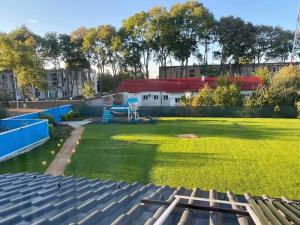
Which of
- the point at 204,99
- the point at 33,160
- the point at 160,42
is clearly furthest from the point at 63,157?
the point at 160,42

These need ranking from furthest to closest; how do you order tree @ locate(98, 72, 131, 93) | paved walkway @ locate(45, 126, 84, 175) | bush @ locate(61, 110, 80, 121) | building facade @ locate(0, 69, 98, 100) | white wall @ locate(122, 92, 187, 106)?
tree @ locate(98, 72, 131, 93) → building facade @ locate(0, 69, 98, 100) → white wall @ locate(122, 92, 187, 106) → bush @ locate(61, 110, 80, 121) → paved walkway @ locate(45, 126, 84, 175)

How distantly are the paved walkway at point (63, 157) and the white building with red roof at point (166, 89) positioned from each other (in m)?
20.4

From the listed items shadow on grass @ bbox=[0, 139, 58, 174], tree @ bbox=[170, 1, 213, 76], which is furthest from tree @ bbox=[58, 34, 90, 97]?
shadow on grass @ bbox=[0, 139, 58, 174]

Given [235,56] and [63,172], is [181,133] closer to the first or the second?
[63,172]

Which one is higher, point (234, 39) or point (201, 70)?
point (234, 39)

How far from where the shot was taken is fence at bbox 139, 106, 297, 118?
2975 cm

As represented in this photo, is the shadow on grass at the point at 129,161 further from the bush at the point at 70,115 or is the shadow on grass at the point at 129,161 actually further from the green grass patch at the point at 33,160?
the bush at the point at 70,115

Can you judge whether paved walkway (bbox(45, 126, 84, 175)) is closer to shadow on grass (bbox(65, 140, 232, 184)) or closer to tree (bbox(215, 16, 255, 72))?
shadow on grass (bbox(65, 140, 232, 184))

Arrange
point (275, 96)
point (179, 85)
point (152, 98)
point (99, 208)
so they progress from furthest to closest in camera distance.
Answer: point (152, 98) → point (179, 85) → point (275, 96) → point (99, 208)

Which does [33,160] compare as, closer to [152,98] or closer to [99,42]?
[152,98]

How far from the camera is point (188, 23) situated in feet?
169

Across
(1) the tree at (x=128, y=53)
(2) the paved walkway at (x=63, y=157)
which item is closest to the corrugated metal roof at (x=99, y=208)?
(2) the paved walkway at (x=63, y=157)

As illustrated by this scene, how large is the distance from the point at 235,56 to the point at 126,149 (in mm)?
47568

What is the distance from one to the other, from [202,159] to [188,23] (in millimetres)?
43695
